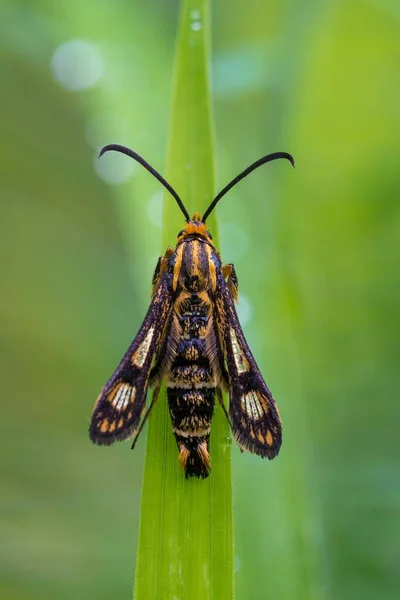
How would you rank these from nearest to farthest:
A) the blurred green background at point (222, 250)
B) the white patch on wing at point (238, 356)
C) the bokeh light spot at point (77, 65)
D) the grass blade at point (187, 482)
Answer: the grass blade at point (187, 482) → the white patch on wing at point (238, 356) → the blurred green background at point (222, 250) → the bokeh light spot at point (77, 65)

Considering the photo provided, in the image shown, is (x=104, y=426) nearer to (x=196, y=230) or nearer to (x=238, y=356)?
(x=238, y=356)

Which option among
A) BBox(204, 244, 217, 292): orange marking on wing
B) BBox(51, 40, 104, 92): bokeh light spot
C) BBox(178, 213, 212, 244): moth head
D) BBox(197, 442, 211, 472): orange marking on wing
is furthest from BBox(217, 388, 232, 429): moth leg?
BBox(51, 40, 104, 92): bokeh light spot

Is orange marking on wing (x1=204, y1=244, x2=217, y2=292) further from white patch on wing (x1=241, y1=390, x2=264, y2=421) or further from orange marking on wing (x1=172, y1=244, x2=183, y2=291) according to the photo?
white patch on wing (x1=241, y1=390, x2=264, y2=421)

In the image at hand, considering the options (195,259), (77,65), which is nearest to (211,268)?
(195,259)

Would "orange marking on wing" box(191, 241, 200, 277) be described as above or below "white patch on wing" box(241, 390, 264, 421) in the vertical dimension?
above

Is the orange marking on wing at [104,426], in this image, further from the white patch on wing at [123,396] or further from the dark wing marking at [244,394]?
the dark wing marking at [244,394]

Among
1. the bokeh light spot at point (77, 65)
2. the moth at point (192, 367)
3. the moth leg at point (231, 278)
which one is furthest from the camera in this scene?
the bokeh light spot at point (77, 65)

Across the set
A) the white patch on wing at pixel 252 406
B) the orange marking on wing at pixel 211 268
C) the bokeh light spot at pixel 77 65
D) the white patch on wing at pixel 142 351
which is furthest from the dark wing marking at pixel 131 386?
the bokeh light spot at pixel 77 65
